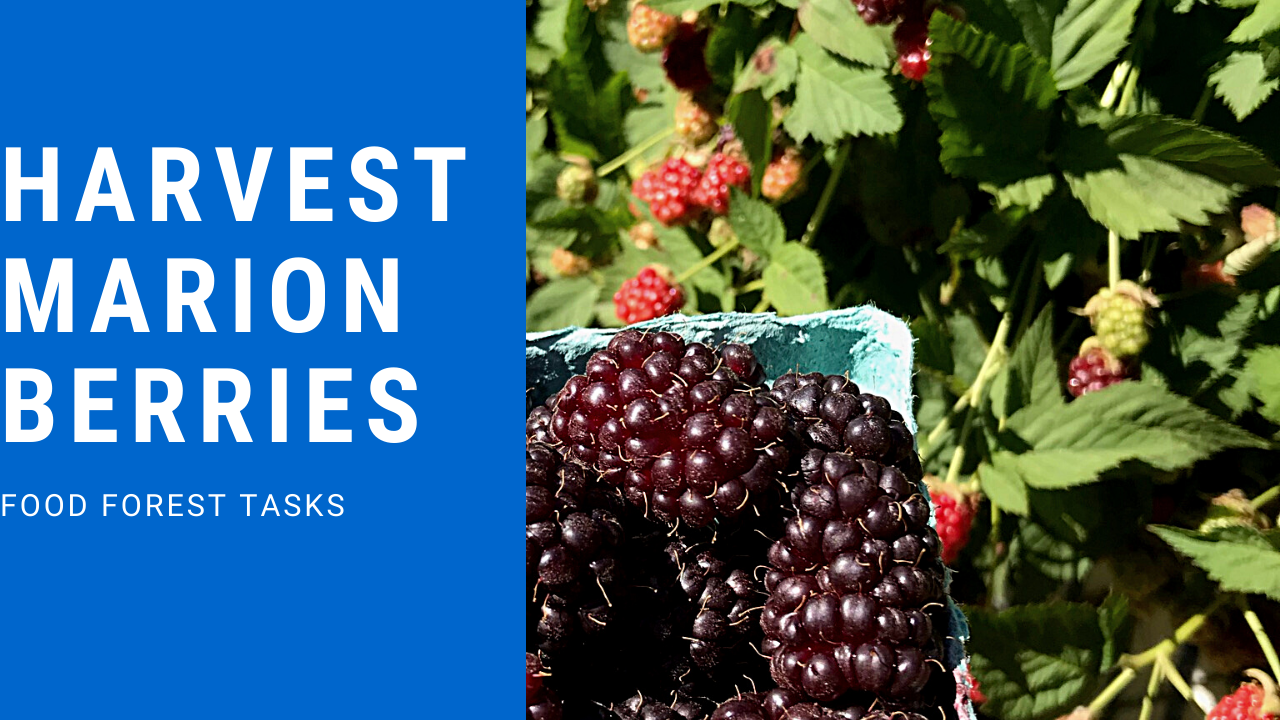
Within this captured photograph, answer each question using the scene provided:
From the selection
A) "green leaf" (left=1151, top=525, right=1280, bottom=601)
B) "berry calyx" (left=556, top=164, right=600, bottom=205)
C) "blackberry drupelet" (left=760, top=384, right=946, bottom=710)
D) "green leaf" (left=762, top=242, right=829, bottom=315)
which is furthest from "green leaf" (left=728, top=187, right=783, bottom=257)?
"green leaf" (left=1151, top=525, right=1280, bottom=601)

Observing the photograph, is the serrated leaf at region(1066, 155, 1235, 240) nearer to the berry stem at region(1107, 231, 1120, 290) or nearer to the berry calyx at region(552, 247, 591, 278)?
the berry stem at region(1107, 231, 1120, 290)

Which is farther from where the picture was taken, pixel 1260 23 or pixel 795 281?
pixel 795 281

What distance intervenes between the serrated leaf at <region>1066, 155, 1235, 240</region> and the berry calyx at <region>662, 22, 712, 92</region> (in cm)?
61

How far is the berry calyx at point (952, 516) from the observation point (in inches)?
56.1

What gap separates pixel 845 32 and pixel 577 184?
563mm

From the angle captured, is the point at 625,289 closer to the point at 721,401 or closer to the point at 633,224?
the point at 633,224

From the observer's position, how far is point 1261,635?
4.45 ft

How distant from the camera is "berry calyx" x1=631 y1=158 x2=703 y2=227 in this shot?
168 cm

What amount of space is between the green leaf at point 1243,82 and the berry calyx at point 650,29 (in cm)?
77

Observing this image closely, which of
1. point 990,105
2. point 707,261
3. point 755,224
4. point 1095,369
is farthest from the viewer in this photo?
point 707,261

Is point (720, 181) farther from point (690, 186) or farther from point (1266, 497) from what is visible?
point (1266, 497)

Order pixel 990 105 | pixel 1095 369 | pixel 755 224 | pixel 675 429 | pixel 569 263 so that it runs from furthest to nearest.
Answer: pixel 569 263 < pixel 755 224 < pixel 1095 369 < pixel 990 105 < pixel 675 429

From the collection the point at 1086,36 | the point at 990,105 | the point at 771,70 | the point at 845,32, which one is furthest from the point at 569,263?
the point at 1086,36
